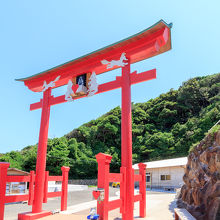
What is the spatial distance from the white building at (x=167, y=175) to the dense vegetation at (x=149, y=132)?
8313 mm

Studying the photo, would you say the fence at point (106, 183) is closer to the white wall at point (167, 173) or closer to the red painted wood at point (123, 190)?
the red painted wood at point (123, 190)

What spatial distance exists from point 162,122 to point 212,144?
3233 cm

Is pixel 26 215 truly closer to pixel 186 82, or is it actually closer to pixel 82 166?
pixel 82 166

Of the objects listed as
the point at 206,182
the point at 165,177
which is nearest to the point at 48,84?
the point at 206,182

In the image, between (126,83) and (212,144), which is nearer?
(126,83)

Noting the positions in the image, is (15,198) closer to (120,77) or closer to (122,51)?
(120,77)

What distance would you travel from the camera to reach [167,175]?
21.6 meters

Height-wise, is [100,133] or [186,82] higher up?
[186,82]

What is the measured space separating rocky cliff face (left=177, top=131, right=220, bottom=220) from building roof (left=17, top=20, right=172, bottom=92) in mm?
3658

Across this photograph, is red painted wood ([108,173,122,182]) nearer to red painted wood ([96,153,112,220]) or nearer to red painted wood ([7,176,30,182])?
red painted wood ([96,153,112,220])

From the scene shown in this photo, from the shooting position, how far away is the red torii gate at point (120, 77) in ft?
19.0

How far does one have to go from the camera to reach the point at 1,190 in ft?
19.2

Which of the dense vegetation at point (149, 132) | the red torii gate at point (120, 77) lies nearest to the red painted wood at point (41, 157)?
the red torii gate at point (120, 77)

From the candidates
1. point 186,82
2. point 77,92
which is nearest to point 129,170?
point 77,92
